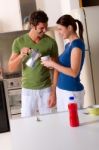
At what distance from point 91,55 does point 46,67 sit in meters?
0.66

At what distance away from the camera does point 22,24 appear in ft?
11.5

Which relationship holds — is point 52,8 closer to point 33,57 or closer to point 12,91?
point 12,91

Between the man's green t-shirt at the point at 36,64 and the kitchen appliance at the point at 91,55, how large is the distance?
0.57 m

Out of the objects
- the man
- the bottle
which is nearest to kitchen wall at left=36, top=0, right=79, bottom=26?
the man

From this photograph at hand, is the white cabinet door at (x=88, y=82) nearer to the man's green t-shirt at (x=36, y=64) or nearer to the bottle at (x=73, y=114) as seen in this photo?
the man's green t-shirt at (x=36, y=64)

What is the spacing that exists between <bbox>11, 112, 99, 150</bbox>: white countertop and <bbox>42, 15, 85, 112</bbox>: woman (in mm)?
305

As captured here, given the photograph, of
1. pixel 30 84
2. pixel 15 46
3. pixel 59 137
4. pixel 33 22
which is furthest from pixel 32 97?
pixel 59 137

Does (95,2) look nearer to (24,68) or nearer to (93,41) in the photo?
(93,41)

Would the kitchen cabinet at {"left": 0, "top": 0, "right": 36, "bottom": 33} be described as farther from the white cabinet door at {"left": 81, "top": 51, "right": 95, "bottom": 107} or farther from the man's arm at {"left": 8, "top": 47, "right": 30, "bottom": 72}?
the man's arm at {"left": 8, "top": 47, "right": 30, "bottom": 72}

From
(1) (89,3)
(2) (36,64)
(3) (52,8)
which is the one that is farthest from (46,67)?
(3) (52,8)

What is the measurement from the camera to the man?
7.62ft

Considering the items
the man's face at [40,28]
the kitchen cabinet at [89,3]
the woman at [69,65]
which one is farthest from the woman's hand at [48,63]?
the kitchen cabinet at [89,3]

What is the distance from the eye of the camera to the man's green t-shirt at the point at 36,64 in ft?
7.63

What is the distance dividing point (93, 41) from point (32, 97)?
89 centimetres
